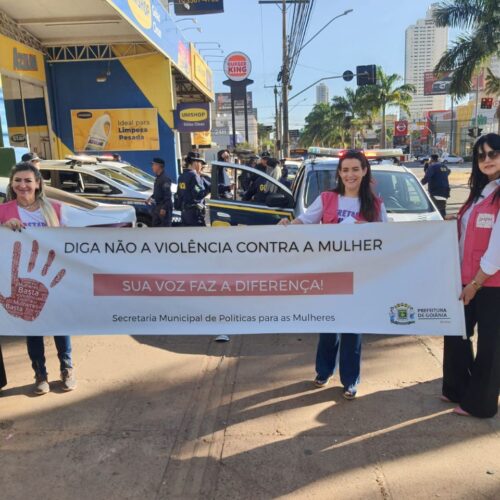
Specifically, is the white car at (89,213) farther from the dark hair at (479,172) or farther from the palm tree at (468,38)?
the palm tree at (468,38)

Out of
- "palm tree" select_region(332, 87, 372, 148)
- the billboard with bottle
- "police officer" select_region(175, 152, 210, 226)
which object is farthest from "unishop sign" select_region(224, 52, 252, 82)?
"police officer" select_region(175, 152, 210, 226)

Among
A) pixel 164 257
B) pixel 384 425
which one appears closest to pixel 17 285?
pixel 164 257

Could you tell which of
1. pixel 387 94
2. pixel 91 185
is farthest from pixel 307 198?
pixel 387 94

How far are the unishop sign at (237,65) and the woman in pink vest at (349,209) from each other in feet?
119

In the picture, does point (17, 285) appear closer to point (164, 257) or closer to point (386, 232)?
point (164, 257)

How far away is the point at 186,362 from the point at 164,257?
131 cm

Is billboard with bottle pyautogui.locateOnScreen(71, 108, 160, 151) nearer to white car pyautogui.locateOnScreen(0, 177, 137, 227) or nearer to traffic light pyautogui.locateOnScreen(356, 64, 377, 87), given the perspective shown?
traffic light pyautogui.locateOnScreen(356, 64, 377, 87)

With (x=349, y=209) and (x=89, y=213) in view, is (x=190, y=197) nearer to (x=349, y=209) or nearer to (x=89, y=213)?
(x=89, y=213)

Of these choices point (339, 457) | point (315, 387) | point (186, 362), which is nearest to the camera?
point (339, 457)

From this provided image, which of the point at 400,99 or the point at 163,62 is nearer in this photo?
the point at 163,62

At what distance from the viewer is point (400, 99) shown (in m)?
50.4

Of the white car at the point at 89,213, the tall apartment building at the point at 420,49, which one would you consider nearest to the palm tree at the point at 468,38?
the white car at the point at 89,213

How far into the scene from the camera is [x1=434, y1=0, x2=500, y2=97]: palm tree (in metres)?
18.0

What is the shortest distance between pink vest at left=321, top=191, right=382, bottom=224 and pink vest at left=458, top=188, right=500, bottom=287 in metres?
0.62
